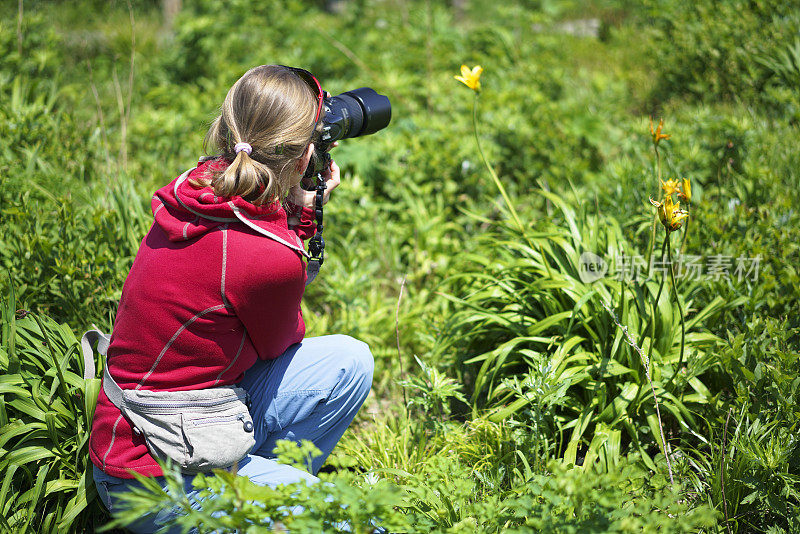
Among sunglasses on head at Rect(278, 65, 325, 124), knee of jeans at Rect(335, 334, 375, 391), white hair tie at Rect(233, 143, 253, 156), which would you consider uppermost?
sunglasses on head at Rect(278, 65, 325, 124)

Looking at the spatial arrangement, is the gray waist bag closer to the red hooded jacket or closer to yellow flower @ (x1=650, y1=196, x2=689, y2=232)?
the red hooded jacket

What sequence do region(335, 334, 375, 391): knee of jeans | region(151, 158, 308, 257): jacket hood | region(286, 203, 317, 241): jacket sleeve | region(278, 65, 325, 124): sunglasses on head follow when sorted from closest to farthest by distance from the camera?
Result: region(151, 158, 308, 257): jacket hood < region(278, 65, 325, 124): sunglasses on head < region(286, 203, 317, 241): jacket sleeve < region(335, 334, 375, 391): knee of jeans

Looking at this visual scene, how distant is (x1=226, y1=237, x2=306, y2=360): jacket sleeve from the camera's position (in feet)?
4.69

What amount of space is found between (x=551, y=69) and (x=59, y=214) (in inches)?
138

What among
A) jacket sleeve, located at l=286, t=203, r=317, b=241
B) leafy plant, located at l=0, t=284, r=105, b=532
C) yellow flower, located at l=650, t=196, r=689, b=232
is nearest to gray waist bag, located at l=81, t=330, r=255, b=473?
leafy plant, located at l=0, t=284, r=105, b=532

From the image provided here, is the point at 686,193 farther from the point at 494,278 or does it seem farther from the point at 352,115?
the point at 352,115

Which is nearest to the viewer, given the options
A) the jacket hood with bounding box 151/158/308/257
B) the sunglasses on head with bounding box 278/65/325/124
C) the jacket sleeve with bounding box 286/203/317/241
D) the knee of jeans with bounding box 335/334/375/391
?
the jacket hood with bounding box 151/158/308/257

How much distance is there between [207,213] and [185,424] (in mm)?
512

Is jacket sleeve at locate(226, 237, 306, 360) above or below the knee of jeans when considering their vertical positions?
above

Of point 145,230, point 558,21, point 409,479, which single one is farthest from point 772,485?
point 558,21

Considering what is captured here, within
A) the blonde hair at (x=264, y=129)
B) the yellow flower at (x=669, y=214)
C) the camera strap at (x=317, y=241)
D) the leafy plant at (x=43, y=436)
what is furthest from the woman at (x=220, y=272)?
the yellow flower at (x=669, y=214)

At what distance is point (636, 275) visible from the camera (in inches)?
88.2

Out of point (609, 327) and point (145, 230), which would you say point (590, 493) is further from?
point (145, 230)

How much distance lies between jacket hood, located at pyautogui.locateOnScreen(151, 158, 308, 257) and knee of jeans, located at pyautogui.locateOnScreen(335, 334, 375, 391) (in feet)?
1.52
